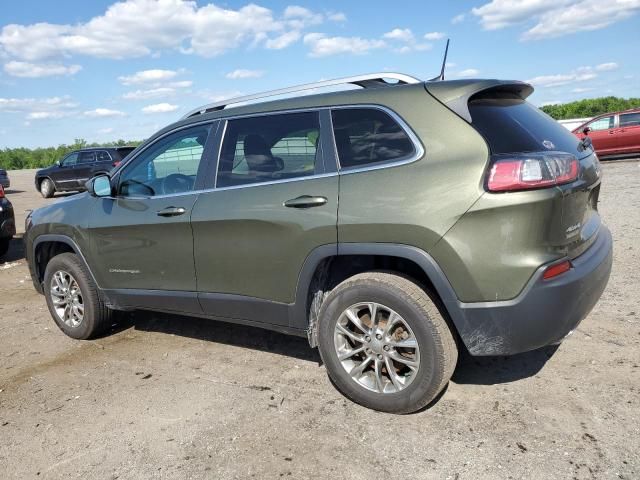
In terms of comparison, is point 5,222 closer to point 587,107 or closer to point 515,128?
point 515,128

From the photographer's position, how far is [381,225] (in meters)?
2.96

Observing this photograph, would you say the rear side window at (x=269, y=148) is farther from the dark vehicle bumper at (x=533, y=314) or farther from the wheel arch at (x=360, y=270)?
the dark vehicle bumper at (x=533, y=314)

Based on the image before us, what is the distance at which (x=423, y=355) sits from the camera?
2953 millimetres

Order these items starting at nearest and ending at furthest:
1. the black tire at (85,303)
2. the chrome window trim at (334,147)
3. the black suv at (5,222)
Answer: the chrome window trim at (334,147)
the black tire at (85,303)
the black suv at (5,222)

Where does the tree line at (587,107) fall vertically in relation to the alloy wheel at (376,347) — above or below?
above

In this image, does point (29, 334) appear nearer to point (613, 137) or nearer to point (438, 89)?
point (438, 89)

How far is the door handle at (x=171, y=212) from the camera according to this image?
385cm

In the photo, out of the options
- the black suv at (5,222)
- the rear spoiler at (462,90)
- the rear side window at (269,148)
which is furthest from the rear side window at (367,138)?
the black suv at (5,222)

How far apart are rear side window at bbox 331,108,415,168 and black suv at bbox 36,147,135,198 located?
1708 centimetres

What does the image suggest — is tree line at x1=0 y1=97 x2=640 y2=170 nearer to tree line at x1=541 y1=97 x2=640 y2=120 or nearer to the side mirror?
tree line at x1=541 y1=97 x2=640 y2=120

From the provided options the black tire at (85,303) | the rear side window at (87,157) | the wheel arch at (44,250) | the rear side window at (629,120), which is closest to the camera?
the black tire at (85,303)

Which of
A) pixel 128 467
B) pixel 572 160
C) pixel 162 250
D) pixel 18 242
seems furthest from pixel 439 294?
pixel 18 242

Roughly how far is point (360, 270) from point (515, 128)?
3.96 feet

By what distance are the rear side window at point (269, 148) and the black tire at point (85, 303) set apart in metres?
1.71
